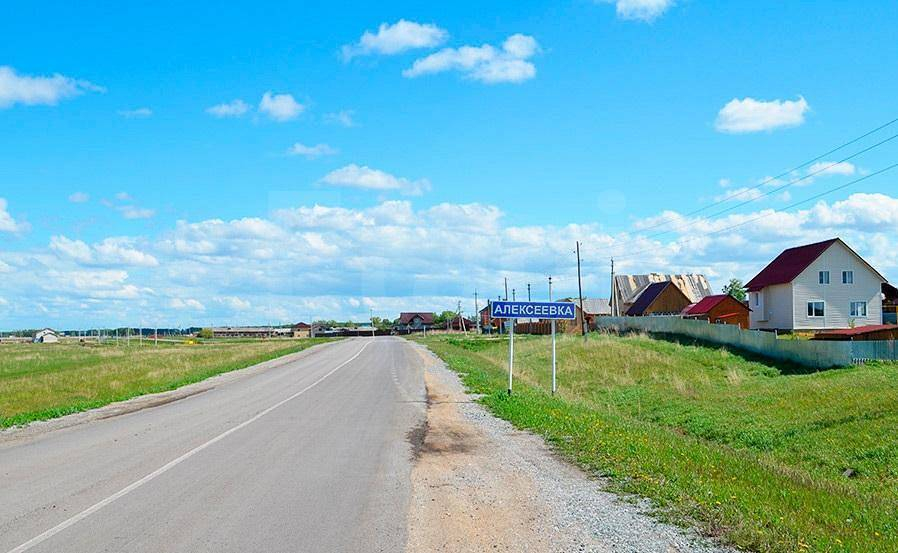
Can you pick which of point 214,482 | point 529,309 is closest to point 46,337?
point 529,309

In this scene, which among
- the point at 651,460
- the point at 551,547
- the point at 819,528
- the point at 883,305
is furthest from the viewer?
the point at 883,305

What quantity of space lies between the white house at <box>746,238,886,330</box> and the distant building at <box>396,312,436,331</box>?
125m

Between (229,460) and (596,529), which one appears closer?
(596,529)

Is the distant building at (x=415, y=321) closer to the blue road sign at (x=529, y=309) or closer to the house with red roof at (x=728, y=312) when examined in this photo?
the house with red roof at (x=728, y=312)

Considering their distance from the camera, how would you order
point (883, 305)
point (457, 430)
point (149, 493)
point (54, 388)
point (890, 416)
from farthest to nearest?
point (883, 305), point (54, 388), point (890, 416), point (457, 430), point (149, 493)

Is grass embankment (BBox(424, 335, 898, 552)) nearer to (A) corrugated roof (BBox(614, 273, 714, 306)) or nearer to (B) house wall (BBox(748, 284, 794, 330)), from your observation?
(B) house wall (BBox(748, 284, 794, 330))

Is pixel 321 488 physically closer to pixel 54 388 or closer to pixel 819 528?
pixel 819 528

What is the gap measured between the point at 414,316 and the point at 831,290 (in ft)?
438

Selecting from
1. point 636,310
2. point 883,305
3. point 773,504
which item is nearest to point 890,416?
point 773,504

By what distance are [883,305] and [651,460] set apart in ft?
192

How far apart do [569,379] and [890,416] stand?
18.3m

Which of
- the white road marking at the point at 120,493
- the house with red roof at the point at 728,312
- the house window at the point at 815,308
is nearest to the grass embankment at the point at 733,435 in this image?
the white road marking at the point at 120,493

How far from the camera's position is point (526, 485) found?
10047 mm

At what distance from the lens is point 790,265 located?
186 ft
